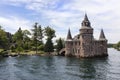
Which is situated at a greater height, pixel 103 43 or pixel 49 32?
pixel 49 32

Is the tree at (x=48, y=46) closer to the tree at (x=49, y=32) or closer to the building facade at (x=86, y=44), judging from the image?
the tree at (x=49, y=32)

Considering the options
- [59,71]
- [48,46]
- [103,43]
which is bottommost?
[59,71]

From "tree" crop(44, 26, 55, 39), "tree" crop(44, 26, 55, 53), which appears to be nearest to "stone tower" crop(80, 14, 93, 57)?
"tree" crop(44, 26, 55, 53)

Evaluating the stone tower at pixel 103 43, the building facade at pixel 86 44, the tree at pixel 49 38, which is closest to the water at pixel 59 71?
the building facade at pixel 86 44

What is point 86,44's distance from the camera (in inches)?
4200

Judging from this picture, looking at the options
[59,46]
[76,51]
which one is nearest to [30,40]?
[59,46]

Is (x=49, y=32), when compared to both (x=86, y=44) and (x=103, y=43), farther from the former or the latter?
(x=86, y=44)

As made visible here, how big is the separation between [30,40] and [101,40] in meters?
47.7

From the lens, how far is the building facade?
4198 inches

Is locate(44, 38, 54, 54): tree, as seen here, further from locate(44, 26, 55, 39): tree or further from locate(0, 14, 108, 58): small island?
locate(44, 26, 55, 39): tree

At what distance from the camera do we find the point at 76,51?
113438 mm

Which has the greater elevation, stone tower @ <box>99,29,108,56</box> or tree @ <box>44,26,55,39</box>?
tree @ <box>44,26,55,39</box>

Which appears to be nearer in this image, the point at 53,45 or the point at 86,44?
the point at 86,44

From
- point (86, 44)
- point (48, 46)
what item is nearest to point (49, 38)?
point (48, 46)
